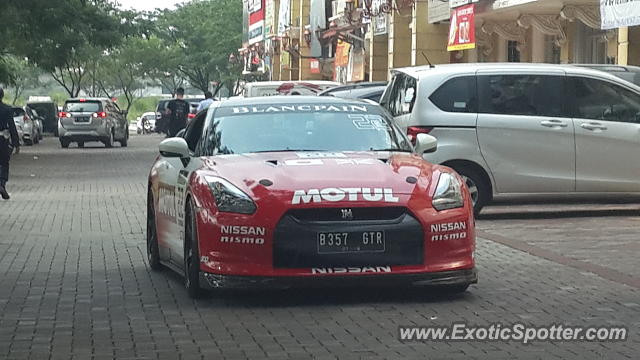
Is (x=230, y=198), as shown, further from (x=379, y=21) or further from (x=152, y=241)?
(x=379, y=21)

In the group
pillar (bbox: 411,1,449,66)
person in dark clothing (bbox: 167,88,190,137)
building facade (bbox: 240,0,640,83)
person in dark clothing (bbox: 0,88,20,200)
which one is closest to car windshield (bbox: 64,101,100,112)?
building facade (bbox: 240,0,640,83)

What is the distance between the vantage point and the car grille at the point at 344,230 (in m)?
9.16

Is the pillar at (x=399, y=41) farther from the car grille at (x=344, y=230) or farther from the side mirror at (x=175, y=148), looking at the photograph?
the car grille at (x=344, y=230)

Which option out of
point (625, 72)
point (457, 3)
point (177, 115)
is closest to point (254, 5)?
point (457, 3)

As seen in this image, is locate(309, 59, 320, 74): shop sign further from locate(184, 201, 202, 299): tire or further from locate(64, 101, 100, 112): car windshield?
locate(184, 201, 202, 299): tire

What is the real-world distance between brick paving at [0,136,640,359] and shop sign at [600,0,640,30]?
1011cm

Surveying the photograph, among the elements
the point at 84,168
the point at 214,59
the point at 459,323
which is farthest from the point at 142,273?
the point at 214,59

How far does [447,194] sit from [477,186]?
271 inches

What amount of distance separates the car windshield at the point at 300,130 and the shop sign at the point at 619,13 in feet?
47.5

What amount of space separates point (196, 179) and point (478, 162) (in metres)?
7.05

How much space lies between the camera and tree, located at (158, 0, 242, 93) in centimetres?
9225

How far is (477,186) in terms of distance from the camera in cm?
1638

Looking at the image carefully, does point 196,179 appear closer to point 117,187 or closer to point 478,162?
point 478,162

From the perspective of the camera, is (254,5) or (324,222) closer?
(324,222)
